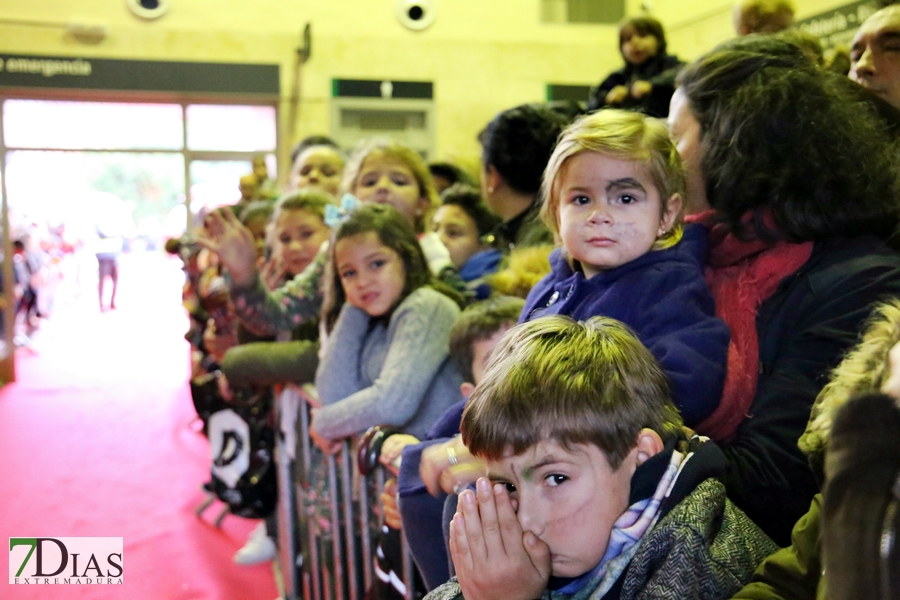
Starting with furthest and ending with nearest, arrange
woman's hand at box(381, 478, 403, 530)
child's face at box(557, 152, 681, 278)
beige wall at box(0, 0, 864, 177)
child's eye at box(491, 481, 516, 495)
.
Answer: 1. beige wall at box(0, 0, 864, 177)
2. woman's hand at box(381, 478, 403, 530)
3. child's face at box(557, 152, 681, 278)
4. child's eye at box(491, 481, 516, 495)

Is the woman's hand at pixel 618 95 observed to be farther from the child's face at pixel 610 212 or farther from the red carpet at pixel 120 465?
the child's face at pixel 610 212

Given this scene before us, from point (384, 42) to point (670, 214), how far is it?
8.87 metres

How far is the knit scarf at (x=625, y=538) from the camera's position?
42.5 inches

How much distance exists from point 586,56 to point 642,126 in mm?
9211

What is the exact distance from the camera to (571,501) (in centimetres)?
111

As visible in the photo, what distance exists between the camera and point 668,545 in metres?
1.05

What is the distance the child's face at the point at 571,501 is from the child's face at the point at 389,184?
2114mm

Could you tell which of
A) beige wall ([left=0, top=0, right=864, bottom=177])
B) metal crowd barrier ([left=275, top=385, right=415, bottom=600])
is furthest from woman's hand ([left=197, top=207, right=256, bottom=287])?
beige wall ([left=0, top=0, right=864, bottom=177])

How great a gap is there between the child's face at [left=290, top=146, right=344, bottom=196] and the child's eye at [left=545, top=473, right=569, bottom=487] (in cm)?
335

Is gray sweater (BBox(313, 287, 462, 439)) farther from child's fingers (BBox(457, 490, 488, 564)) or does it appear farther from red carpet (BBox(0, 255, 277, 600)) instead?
child's fingers (BBox(457, 490, 488, 564))

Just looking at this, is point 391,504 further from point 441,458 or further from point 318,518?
point 318,518

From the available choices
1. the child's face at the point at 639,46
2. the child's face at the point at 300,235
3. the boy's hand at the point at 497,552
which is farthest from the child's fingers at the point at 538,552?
the child's face at the point at 639,46

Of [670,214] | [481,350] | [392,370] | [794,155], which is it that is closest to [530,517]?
[670,214]

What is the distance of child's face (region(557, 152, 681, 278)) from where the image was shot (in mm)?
1510
